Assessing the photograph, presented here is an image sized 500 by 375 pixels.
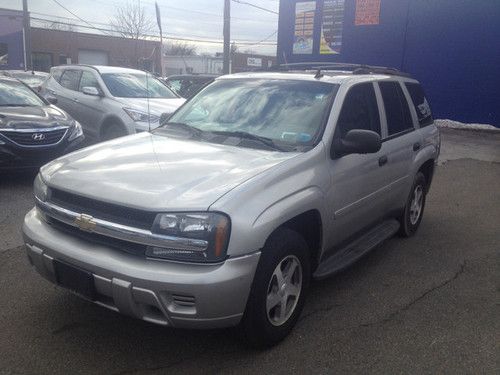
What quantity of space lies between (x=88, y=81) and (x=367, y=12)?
1027 cm

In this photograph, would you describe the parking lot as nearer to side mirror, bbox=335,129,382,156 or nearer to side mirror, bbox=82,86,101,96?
side mirror, bbox=335,129,382,156

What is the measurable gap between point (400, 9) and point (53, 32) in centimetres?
3490

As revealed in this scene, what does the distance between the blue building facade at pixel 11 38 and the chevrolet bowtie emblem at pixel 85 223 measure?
130 ft

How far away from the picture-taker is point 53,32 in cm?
4312

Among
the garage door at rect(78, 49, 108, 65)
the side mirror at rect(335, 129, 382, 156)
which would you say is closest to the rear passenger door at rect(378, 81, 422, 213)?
the side mirror at rect(335, 129, 382, 156)

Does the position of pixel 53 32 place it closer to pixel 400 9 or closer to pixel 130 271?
pixel 400 9

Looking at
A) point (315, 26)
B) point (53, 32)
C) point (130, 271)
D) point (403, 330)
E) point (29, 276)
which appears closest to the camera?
point (130, 271)

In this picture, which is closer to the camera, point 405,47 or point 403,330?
point 403,330

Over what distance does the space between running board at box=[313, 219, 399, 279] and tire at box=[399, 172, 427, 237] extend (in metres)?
0.43

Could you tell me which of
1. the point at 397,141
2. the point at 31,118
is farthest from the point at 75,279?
the point at 31,118

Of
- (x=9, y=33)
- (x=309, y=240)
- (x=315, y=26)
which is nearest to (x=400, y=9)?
(x=315, y=26)

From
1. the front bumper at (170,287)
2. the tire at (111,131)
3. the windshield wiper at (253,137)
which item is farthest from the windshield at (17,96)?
the front bumper at (170,287)

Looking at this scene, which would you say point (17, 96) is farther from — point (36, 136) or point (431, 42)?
point (431, 42)

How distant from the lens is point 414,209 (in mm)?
5816
